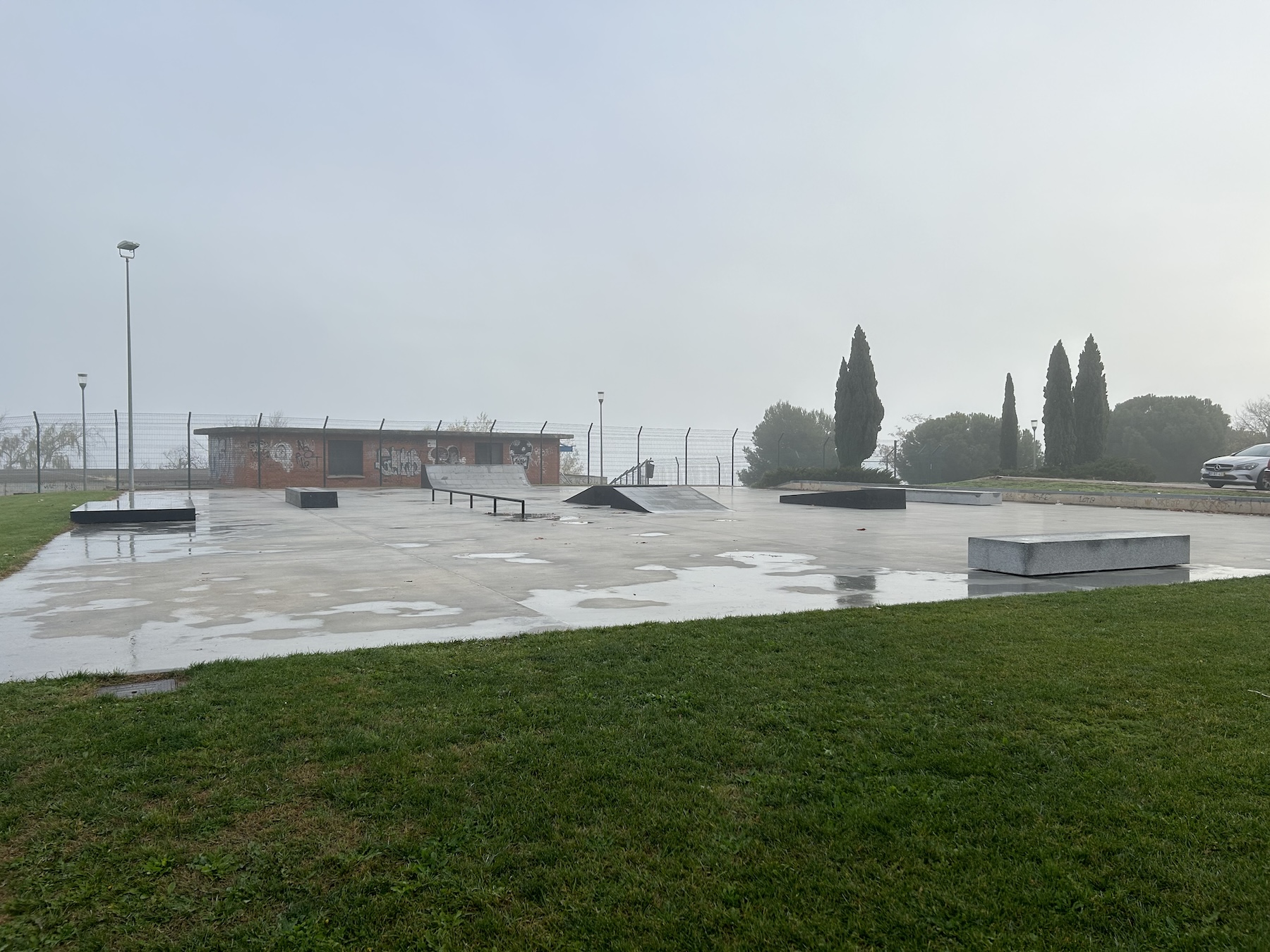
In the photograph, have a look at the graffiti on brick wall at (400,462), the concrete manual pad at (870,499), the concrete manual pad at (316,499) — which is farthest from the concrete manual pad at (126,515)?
the graffiti on brick wall at (400,462)

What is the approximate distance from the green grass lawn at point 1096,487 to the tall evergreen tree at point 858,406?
5.20m

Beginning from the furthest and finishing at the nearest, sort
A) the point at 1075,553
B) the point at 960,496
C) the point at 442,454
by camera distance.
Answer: the point at 442,454
the point at 960,496
the point at 1075,553

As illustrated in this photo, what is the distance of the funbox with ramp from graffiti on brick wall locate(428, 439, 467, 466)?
17.7m

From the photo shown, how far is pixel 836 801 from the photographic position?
2.79 meters

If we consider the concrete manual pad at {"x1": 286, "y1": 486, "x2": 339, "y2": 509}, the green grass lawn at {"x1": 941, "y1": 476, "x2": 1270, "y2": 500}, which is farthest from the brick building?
the green grass lawn at {"x1": 941, "y1": 476, "x2": 1270, "y2": 500}

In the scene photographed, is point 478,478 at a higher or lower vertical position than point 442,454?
lower

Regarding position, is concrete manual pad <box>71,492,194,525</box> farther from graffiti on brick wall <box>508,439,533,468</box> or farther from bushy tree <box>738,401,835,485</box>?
bushy tree <box>738,401,835,485</box>

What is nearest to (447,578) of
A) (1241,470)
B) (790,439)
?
(1241,470)

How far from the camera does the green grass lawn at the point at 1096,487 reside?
20625mm

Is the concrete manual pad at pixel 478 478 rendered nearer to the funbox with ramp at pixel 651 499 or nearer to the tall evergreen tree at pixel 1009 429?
the funbox with ramp at pixel 651 499

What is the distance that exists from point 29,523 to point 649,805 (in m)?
15.8

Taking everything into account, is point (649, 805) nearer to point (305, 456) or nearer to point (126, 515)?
point (126, 515)

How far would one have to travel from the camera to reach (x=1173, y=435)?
4138 cm

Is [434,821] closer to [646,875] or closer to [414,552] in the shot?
[646,875]
